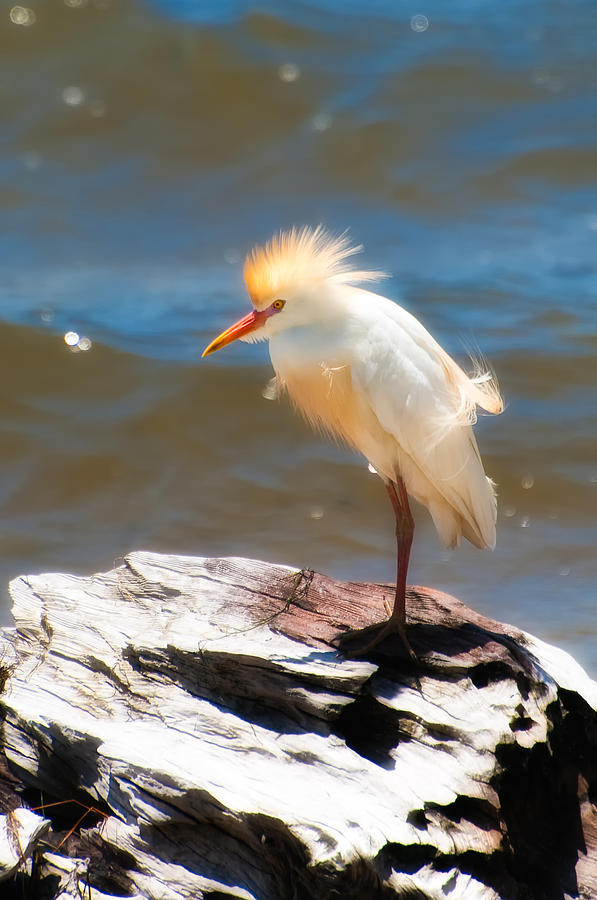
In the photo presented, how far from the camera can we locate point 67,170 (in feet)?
44.8

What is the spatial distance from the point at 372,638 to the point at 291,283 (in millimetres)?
1366

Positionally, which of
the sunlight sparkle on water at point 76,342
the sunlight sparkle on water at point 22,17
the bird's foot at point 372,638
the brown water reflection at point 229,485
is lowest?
the bird's foot at point 372,638

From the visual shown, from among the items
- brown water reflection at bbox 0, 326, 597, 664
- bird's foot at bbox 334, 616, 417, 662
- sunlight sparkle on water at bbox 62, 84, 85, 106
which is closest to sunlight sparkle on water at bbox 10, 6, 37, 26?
sunlight sparkle on water at bbox 62, 84, 85, 106

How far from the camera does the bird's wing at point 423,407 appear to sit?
383 cm

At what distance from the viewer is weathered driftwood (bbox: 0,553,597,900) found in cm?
295

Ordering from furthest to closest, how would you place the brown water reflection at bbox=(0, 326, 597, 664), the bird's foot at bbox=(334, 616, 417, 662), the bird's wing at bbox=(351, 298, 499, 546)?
the brown water reflection at bbox=(0, 326, 597, 664)
the bird's wing at bbox=(351, 298, 499, 546)
the bird's foot at bbox=(334, 616, 417, 662)

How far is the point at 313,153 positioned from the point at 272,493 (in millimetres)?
6837

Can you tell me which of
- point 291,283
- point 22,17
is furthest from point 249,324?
point 22,17

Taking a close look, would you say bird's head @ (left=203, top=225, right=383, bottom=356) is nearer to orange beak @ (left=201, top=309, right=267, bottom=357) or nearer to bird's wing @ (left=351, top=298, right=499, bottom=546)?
orange beak @ (left=201, top=309, right=267, bottom=357)

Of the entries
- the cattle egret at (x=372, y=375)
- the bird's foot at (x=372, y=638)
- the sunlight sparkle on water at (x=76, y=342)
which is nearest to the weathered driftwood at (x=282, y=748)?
the bird's foot at (x=372, y=638)

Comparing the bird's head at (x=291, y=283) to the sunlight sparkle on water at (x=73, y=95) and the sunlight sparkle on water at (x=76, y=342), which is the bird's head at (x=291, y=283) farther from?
the sunlight sparkle on water at (x=73, y=95)

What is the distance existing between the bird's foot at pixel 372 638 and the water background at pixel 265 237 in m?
2.14

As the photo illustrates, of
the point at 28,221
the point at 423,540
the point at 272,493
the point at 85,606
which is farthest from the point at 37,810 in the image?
the point at 28,221

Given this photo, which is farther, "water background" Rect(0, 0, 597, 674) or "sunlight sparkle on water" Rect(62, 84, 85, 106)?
"sunlight sparkle on water" Rect(62, 84, 85, 106)
